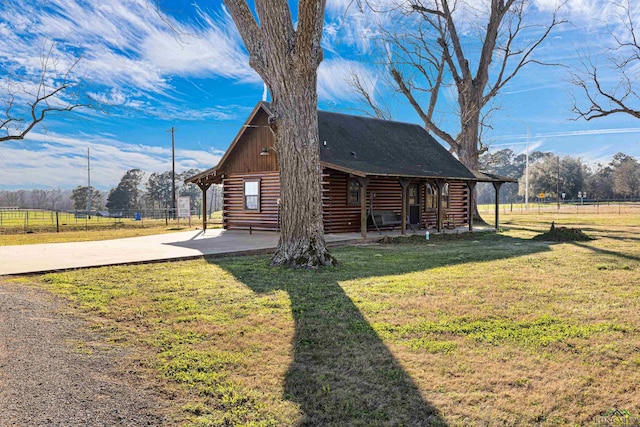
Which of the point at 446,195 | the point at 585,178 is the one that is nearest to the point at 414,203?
the point at 446,195

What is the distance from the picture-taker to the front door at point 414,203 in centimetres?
1914

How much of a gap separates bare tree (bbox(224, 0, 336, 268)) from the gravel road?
434 cm

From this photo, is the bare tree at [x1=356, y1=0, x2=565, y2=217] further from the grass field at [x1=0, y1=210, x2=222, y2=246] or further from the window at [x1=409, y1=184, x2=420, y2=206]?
the grass field at [x1=0, y1=210, x2=222, y2=246]

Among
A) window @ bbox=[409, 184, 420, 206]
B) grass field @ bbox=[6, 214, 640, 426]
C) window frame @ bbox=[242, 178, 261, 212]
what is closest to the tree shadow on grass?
grass field @ bbox=[6, 214, 640, 426]

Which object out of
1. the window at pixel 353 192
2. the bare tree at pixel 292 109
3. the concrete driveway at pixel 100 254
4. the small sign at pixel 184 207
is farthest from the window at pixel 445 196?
the bare tree at pixel 292 109

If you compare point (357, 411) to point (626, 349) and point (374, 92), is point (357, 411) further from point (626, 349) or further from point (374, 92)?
point (374, 92)

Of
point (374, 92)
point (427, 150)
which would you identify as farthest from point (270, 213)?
point (374, 92)

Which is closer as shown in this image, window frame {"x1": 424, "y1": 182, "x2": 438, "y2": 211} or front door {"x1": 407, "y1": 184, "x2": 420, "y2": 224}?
front door {"x1": 407, "y1": 184, "x2": 420, "y2": 224}

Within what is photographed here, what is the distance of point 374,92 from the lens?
30828 mm

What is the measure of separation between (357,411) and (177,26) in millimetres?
9913

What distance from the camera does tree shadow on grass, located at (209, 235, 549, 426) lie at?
9.68 feet

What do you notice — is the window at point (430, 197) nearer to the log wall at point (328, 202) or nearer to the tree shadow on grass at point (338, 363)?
the log wall at point (328, 202)

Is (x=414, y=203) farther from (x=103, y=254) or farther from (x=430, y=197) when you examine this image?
(x=103, y=254)

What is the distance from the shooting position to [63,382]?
339cm
